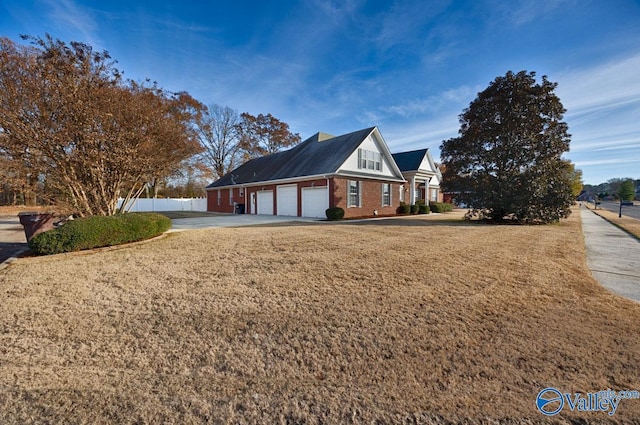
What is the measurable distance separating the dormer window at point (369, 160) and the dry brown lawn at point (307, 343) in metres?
14.7

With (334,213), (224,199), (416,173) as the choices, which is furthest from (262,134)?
(334,213)

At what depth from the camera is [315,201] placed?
1864 cm

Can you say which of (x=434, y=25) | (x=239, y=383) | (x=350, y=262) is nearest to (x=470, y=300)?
(x=350, y=262)

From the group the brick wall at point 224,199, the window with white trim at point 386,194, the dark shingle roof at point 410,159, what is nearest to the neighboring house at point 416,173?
the dark shingle roof at point 410,159

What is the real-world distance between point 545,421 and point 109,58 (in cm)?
1308

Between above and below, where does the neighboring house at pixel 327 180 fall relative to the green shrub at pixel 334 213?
above

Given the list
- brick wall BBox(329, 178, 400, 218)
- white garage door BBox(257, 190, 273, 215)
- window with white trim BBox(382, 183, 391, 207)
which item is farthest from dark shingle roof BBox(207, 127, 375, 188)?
window with white trim BBox(382, 183, 391, 207)

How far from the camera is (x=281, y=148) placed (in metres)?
38.7

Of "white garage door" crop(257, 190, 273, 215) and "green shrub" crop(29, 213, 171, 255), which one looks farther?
"white garage door" crop(257, 190, 273, 215)

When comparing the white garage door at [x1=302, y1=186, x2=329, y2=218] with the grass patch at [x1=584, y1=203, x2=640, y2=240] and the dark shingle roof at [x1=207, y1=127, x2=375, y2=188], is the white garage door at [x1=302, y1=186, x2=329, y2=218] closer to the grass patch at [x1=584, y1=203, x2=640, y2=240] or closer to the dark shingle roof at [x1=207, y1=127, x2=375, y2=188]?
the dark shingle roof at [x1=207, y1=127, x2=375, y2=188]

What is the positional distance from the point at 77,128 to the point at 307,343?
9368 mm

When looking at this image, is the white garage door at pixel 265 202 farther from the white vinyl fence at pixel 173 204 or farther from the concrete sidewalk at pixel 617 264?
the concrete sidewalk at pixel 617 264

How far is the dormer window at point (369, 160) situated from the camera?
768 inches

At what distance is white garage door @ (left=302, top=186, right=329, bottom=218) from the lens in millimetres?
18062
